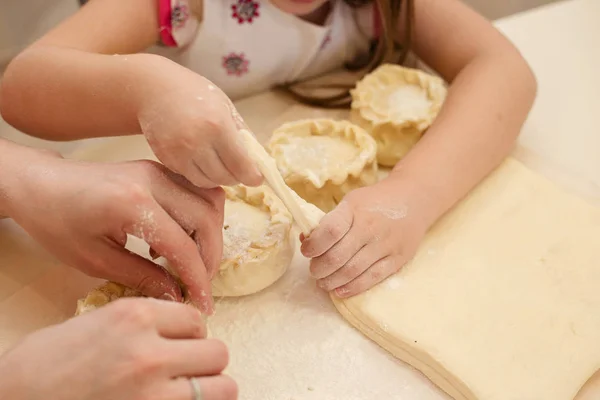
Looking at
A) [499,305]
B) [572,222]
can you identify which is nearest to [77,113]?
[499,305]

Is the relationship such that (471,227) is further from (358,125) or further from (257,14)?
(257,14)

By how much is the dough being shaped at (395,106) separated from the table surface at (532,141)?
100mm

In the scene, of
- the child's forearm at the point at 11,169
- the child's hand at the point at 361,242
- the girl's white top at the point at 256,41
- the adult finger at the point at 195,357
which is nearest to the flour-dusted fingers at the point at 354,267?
the child's hand at the point at 361,242

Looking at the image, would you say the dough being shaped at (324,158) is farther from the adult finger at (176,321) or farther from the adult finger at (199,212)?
the adult finger at (176,321)

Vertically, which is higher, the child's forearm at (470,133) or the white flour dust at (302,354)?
the child's forearm at (470,133)

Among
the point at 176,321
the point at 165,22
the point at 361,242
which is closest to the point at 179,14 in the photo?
the point at 165,22

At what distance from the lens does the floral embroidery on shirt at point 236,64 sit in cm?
103

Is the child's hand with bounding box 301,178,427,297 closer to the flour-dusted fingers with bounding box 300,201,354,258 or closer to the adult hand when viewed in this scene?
the flour-dusted fingers with bounding box 300,201,354,258

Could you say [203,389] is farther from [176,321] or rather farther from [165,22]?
[165,22]

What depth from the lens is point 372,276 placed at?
72 cm

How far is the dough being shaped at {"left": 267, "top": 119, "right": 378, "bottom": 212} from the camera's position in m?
0.81

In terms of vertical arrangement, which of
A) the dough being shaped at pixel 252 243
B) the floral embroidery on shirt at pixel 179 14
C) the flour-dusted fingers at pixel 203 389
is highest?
the floral embroidery on shirt at pixel 179 14

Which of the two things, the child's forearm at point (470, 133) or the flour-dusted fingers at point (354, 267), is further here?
the child's forearm at point (470, 133)

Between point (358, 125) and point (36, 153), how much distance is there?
1.61 feet
